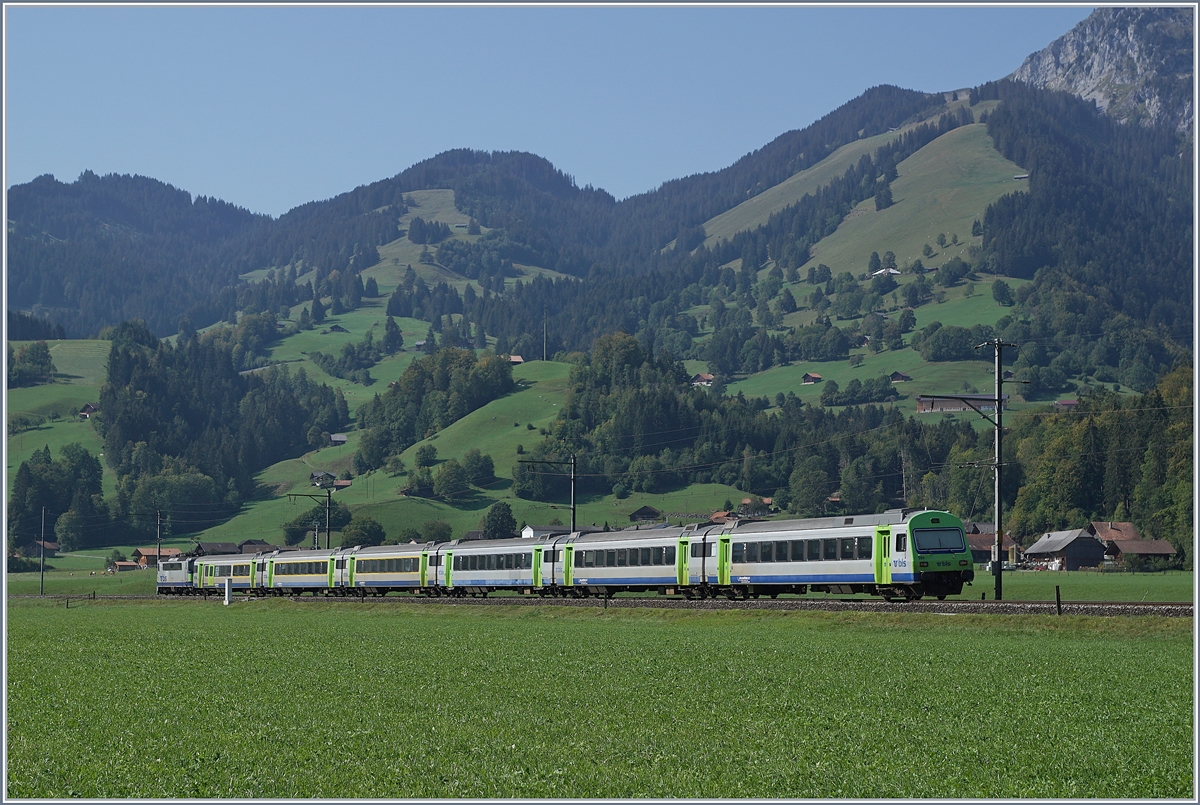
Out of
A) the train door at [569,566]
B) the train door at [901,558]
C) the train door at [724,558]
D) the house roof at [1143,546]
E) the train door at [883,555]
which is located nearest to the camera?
the train door at [901,558]

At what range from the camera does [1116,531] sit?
157250mm

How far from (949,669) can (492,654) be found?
13.3 metres

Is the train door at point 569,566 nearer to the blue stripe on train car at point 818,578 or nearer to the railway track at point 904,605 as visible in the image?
the railway track at point 904,605

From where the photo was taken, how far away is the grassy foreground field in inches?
738

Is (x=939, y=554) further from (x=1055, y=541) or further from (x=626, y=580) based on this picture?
(x=1055, y=541)

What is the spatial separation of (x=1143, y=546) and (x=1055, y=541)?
11.2m

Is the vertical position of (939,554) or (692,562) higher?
(939,554)

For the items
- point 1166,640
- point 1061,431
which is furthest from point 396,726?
point 1061,431

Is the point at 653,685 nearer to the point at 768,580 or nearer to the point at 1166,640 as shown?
the point at 1166,640

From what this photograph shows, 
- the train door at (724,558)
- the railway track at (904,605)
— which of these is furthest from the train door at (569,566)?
the train door at (724,558)

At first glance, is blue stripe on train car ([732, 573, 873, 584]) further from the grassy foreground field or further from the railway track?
the grassy foreground field

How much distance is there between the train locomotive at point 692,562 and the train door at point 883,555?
0.13 ft

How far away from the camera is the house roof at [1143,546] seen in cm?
A: 14788

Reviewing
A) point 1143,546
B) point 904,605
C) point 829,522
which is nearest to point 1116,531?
point 1143,546
